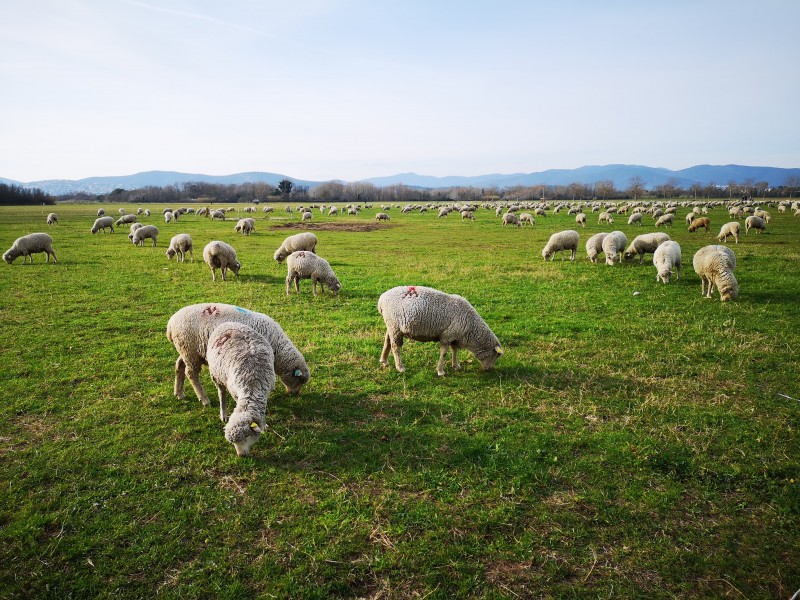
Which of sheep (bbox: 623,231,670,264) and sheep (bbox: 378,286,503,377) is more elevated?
sheep (bbox: 623,231,670,264)

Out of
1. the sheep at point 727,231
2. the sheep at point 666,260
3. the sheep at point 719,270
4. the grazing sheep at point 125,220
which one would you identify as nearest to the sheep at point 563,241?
the sheep at point 666,260

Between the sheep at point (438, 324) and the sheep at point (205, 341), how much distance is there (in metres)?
2.08

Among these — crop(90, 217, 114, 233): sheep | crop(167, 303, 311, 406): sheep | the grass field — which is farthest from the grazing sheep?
crop(167, 303, 311, 406): sheep

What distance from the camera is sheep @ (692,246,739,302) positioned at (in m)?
13.6

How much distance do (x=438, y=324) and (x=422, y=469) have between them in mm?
3331

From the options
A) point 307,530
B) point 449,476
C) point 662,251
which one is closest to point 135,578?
point 307,530

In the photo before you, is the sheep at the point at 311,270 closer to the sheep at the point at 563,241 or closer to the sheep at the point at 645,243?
the sheep at the point at 563,241

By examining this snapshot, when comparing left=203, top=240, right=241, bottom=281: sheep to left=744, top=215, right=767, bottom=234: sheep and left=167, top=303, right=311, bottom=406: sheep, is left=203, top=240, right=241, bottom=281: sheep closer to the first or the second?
left=167, top=303, right=311, bottom=406: sheep

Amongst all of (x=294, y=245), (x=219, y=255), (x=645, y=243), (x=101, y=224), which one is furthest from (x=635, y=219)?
(x=101, y=224)

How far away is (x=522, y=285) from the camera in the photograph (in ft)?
55.5

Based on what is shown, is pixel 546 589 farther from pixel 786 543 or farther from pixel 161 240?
pixel 161 240

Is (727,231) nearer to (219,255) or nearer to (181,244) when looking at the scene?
(219,255)

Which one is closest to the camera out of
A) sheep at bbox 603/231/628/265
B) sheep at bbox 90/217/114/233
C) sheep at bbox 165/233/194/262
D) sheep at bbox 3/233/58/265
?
sheep at bbox 603/231/628/265

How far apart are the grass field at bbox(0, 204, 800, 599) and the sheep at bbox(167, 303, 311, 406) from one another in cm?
41
